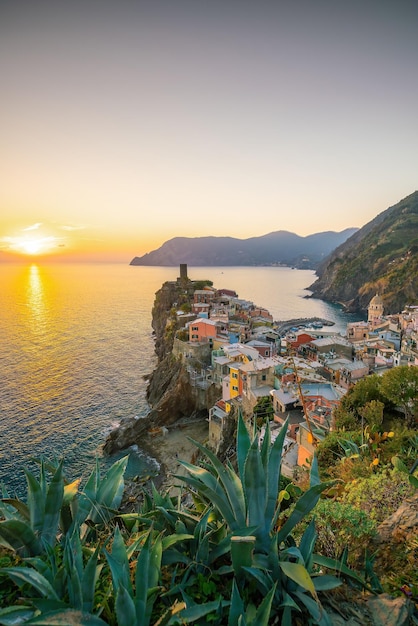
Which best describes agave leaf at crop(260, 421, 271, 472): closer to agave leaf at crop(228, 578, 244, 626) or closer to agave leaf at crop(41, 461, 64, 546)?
agave leaf at crop(228, 578, 244, 626)

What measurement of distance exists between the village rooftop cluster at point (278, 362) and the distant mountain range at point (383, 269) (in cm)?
2548

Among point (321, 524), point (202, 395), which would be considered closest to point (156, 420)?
point (202, 395)

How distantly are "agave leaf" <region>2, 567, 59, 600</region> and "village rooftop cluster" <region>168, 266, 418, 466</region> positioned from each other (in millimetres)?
4770

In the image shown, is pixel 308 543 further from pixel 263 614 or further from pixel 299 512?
pixel 263 614

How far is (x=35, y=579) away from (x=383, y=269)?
9480 centimetres

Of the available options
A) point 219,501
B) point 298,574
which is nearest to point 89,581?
point 219,501

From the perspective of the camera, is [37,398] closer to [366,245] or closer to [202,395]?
[202,395]

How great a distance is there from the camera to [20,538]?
2676 millimetres

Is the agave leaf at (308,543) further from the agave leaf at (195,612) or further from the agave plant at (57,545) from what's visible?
the agave plant at (57,545)

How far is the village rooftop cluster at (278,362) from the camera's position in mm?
15734

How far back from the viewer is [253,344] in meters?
31.5

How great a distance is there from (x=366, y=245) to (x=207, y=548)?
116977mm

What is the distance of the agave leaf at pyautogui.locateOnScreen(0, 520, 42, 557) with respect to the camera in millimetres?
2621

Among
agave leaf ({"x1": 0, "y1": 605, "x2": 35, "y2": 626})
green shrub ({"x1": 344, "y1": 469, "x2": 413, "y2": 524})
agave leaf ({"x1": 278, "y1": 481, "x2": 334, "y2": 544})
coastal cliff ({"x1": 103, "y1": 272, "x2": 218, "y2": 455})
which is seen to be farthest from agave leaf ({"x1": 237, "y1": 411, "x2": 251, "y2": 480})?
coastal cliff ({"x1": 103, "y1": 272, "x2": 218, "y2": 455})
